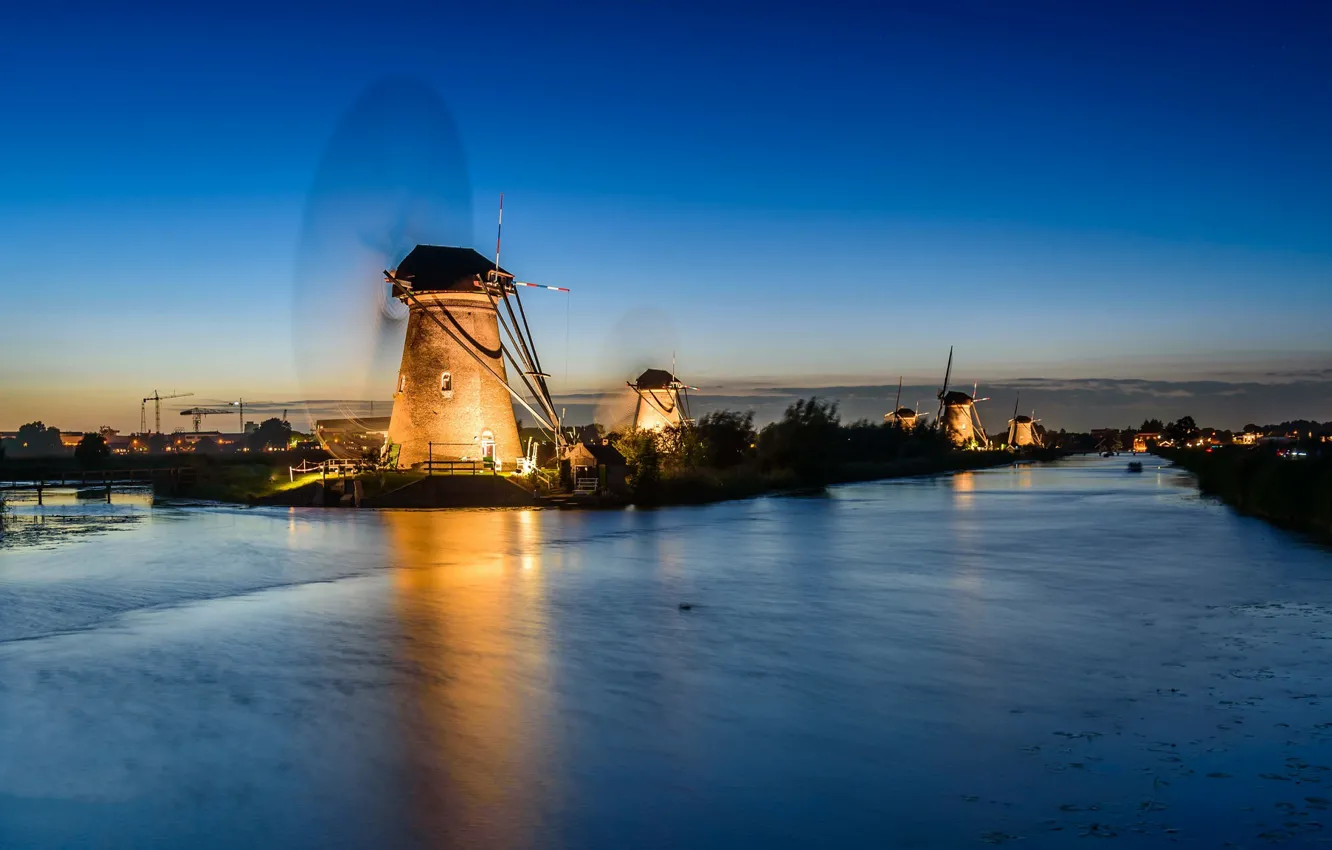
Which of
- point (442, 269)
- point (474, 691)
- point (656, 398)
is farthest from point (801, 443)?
point (474, 691)

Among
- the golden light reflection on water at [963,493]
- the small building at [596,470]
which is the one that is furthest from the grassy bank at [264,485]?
the golden light reflection on water at [963,493]

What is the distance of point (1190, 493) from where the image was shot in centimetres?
4128

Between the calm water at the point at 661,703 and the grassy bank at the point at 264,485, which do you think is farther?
the grassy bank at the point at 264,485

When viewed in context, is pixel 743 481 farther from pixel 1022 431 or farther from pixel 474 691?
pixel 1022 431

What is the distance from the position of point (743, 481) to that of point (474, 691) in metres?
32.3

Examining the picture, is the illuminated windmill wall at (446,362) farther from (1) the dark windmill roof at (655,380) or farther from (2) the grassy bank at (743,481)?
(1) the dark windmill roof at (655,380)

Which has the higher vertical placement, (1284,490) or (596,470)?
(596,470)

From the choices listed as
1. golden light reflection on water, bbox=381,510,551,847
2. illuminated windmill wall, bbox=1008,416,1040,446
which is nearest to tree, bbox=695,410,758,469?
golden light reflection on water, bbox=381,510,551,847

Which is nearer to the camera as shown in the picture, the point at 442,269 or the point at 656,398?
the point at 442,269

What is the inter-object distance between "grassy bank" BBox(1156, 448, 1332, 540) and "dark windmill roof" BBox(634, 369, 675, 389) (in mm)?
31170

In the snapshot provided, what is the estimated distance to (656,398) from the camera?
194 ft

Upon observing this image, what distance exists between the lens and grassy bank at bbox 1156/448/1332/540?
22781mm

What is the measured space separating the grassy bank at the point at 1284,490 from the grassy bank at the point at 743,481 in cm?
1677

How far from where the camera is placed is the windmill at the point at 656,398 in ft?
193
